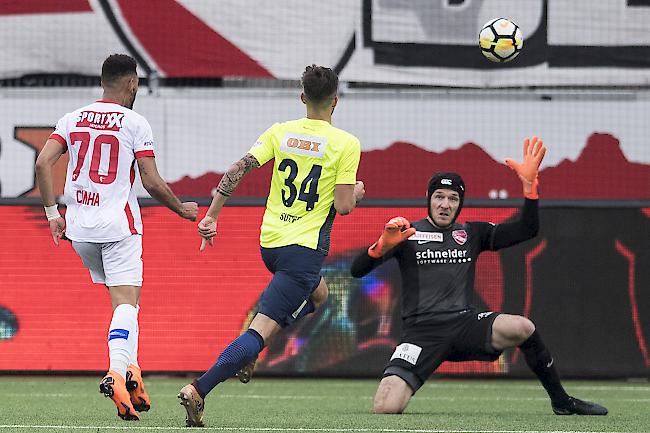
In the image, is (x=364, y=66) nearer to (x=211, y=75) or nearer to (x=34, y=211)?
(x=211, y=75)

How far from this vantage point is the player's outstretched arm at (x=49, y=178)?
21.5 feet

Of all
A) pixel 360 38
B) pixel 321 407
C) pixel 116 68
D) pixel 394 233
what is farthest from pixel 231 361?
pixel 360 38

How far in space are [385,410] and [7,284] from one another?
13.3 feet

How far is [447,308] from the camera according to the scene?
7707 mm

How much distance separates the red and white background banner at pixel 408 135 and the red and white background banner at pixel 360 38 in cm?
26

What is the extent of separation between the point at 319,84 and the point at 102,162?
118cm

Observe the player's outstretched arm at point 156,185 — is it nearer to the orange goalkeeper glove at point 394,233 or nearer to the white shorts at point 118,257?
the white shorts at point 118,257

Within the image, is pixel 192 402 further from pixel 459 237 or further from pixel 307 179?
pixel 459 237

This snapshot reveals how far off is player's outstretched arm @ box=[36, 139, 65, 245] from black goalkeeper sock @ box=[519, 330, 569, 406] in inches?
105

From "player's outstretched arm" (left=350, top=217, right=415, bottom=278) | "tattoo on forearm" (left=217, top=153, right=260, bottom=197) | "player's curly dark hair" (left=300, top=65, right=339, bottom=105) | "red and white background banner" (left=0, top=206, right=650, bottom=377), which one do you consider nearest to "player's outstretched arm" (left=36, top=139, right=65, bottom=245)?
"tattoo on forearm" (left=217, top=153, right=260, bottom=197)

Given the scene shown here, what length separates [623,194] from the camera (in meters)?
14.4

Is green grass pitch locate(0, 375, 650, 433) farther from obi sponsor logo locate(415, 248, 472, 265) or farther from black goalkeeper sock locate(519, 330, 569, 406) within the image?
obi sponsor logo locate(415, 248, 472, 265)

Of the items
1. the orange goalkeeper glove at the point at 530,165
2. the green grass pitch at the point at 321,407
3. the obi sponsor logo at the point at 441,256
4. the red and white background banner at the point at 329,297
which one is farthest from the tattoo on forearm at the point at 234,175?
the red and white background banner at the point at 329,297

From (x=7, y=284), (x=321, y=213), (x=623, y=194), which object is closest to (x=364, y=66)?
(x=623, y=194)
